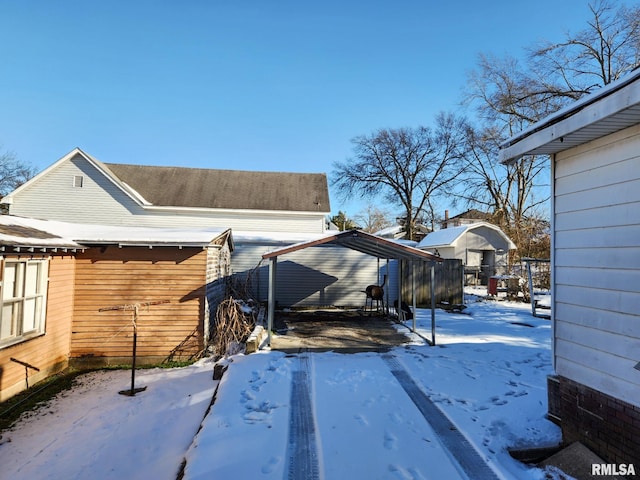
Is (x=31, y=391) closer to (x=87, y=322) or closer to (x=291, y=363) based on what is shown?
(x=87, y=322)

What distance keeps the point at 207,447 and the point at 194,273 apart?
189 inches

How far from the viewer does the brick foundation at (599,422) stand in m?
2.97

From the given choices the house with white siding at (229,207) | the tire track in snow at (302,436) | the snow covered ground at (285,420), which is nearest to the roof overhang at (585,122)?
the snow covered ground at (285,420)

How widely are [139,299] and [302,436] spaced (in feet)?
18.1

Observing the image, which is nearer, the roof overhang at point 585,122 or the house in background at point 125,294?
the roof overhang at point 585,122

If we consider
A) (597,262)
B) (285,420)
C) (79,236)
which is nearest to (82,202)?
(79,236)

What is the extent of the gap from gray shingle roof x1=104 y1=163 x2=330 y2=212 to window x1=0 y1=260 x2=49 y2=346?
44.0 ft

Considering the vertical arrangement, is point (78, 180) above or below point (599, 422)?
above

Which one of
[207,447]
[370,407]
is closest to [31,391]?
[207,447]

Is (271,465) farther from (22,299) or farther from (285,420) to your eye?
(22,299)

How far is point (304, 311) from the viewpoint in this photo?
13.0 meters

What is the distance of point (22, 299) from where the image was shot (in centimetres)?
590

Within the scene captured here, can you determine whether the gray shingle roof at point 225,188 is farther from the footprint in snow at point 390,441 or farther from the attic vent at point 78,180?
the footprint in snow at point 390,441

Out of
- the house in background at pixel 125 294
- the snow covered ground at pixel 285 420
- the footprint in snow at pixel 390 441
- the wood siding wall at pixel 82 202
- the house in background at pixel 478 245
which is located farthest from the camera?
the house in background at pixel 478 245
